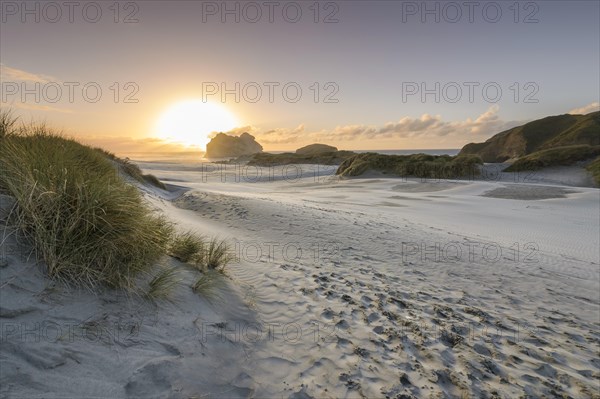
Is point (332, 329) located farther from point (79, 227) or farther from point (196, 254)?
point (79, 227)

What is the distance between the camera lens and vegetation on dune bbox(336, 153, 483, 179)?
94.4 feet

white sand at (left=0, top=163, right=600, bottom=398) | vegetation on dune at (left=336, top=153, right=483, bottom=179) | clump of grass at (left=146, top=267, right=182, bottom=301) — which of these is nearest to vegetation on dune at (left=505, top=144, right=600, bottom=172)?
vegetation on dune at (left=336, top=153, right=483, bottom=179)

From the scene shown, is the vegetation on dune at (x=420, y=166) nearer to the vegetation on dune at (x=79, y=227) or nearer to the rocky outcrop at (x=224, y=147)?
the vegetation on dune at (x=79, y=227)

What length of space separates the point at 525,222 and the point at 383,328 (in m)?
10.2

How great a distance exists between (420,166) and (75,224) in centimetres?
3033

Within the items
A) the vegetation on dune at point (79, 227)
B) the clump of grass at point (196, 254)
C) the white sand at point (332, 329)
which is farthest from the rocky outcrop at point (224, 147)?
the vegetation on dune at point (79, 227)

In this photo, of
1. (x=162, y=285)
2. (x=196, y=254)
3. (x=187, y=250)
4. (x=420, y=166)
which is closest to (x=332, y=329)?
(x=162, y=285)

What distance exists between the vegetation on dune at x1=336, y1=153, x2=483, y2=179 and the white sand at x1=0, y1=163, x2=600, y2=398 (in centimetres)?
2324

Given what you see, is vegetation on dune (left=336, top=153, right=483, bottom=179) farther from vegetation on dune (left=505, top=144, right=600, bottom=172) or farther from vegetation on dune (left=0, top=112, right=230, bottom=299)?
vegetation on dune (left=0, top=112, right=230, bottom=299)

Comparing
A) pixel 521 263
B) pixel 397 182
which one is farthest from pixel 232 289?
pixel 397 182

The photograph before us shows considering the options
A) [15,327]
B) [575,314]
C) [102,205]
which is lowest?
[575,314]

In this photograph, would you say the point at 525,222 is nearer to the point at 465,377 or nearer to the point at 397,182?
the point at 465,377

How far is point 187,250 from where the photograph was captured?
14.6 feet

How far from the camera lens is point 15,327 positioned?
7.36 ft
